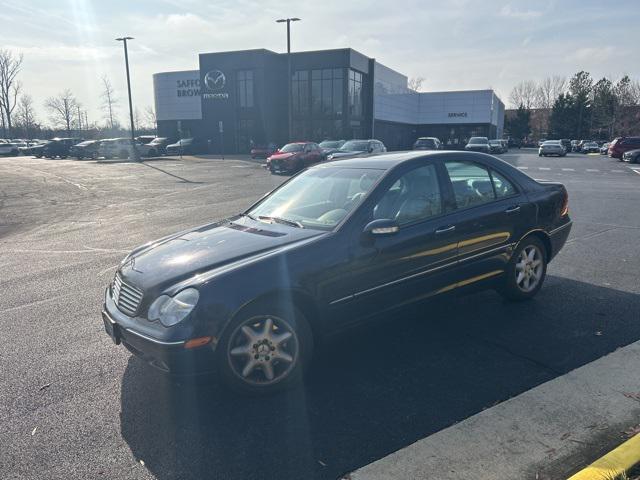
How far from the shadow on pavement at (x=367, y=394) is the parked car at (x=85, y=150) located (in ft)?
145

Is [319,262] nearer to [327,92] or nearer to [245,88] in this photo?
[327,92]

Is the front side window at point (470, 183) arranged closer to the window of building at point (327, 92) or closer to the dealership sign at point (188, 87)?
the window of building at point (327, 92)

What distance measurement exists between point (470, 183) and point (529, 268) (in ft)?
3.96

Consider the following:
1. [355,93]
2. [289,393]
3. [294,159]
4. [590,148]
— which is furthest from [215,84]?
[289,393]

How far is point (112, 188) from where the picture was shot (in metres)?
19.5

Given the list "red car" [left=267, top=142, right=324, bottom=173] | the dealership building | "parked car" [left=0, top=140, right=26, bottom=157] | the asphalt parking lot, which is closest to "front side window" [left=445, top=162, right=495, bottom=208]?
the asphalt parking lot

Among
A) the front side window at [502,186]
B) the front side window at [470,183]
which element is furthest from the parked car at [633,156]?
the front side window at [470,183]

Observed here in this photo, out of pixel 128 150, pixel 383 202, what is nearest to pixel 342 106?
pixel 128 150

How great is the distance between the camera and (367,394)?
349 centimetres

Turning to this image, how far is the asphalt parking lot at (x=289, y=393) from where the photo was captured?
113 inches

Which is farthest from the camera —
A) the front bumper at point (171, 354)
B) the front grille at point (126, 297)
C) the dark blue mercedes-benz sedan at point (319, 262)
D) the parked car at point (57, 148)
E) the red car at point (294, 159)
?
the parked car at point (57, 148)

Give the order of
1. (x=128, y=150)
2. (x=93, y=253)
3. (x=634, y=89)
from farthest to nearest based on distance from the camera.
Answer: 1. (x=634, y=89)
2. (x=128, y=150)
3. (x=93, y=253)

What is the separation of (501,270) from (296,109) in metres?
48.2

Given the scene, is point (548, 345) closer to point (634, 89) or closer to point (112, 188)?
point (112, 188)
